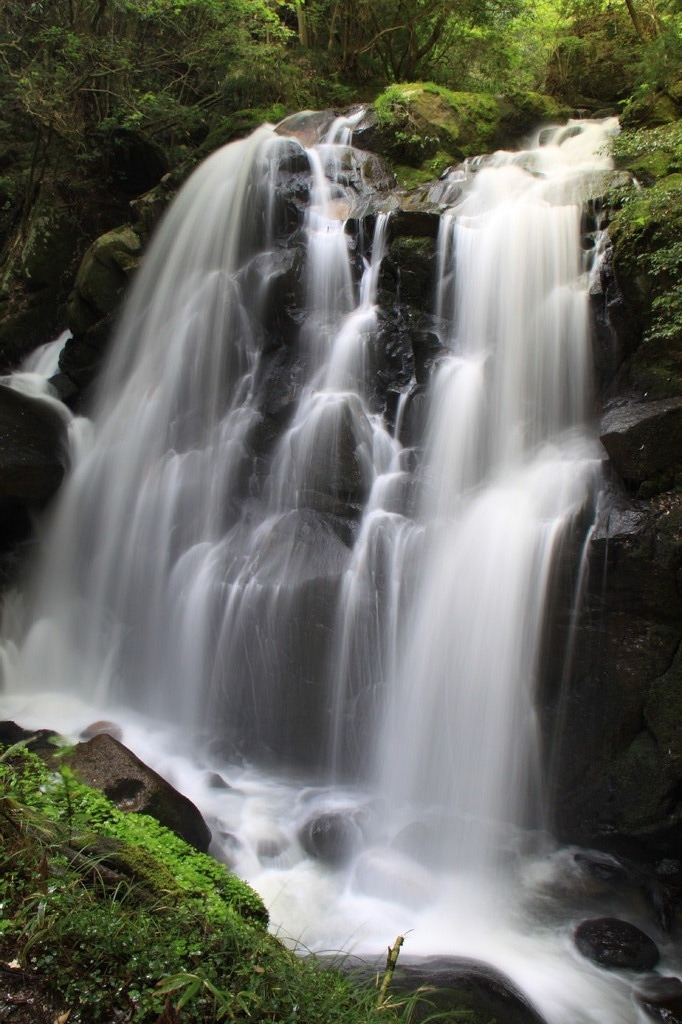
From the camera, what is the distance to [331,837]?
579 centimetres

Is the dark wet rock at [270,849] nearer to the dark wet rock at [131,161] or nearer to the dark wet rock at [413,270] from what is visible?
the dark wet rock at [413,270]

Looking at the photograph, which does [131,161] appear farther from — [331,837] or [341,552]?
[331,837]

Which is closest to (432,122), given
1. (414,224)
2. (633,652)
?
(414,224)

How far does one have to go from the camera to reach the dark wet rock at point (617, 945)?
474 centimetres

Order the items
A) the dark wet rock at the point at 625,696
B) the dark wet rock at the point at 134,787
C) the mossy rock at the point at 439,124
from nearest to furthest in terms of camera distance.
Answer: the dark wet rock at the point at 134,787, the dark wet rock at the point at 625,696, the mossy rock at the point at 439,124

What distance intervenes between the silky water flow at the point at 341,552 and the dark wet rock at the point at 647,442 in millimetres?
434

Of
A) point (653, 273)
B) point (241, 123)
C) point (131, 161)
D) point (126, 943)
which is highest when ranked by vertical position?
point (241, 123)

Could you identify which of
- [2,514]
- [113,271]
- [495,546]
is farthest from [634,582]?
[113,271]

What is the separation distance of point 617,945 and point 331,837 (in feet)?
7.35

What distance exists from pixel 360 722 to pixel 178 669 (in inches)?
86.5

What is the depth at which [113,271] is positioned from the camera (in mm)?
10859

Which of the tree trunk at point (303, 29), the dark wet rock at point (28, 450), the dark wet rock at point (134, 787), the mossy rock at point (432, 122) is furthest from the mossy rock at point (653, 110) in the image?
the dark wet rock at point (134, 787)

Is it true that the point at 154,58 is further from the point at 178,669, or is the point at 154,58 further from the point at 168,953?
the point at 168,953

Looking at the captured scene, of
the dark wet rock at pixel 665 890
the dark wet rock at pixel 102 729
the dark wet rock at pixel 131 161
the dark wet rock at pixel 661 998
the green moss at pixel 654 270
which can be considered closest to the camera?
the dark wet rock at pixel 661 998
